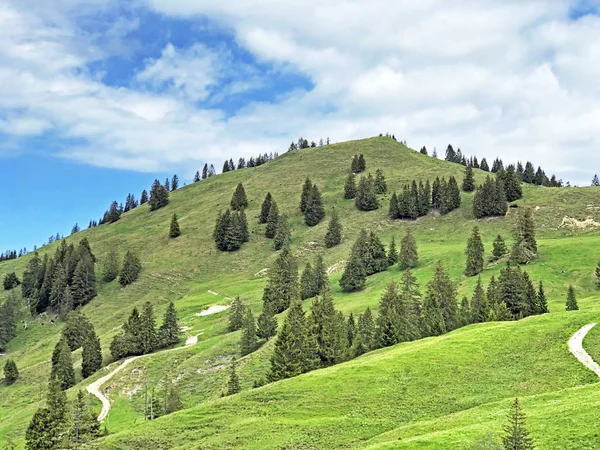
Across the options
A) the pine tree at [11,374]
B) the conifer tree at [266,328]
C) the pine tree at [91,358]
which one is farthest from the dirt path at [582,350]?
the pine tree at [11,374]

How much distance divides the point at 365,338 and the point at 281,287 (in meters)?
48.8

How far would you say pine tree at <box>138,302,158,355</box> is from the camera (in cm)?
12538

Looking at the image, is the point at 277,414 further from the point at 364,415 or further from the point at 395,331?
the point at 395,331

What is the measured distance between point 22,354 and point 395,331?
123837 millimetres

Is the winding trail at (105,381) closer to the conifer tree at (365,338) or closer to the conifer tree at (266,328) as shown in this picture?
the conifer tree at (266,328)

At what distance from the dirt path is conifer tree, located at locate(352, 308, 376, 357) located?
119 ft

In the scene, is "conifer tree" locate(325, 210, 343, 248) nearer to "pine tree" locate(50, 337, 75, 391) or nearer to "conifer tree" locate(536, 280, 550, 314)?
"pine tree" locate(50, 337, 75, 391)

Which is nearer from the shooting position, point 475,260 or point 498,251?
point 475,260

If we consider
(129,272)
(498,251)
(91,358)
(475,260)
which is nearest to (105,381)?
(91,358)

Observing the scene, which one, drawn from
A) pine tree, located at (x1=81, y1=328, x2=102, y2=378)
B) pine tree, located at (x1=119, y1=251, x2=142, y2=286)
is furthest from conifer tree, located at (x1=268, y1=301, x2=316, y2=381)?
pine tree, located at (x1=119, y1=251, x2=142, y2=286)

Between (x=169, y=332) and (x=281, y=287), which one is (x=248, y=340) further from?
(x=281, y=287)

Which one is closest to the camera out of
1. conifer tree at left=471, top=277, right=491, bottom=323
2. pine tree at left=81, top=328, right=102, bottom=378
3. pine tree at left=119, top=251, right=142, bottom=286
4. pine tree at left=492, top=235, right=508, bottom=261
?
conifer tree at left=471, top=277, right=491, bottom=323

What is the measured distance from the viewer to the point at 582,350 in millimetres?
58312

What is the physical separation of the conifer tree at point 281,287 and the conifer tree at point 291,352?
47416 mm
